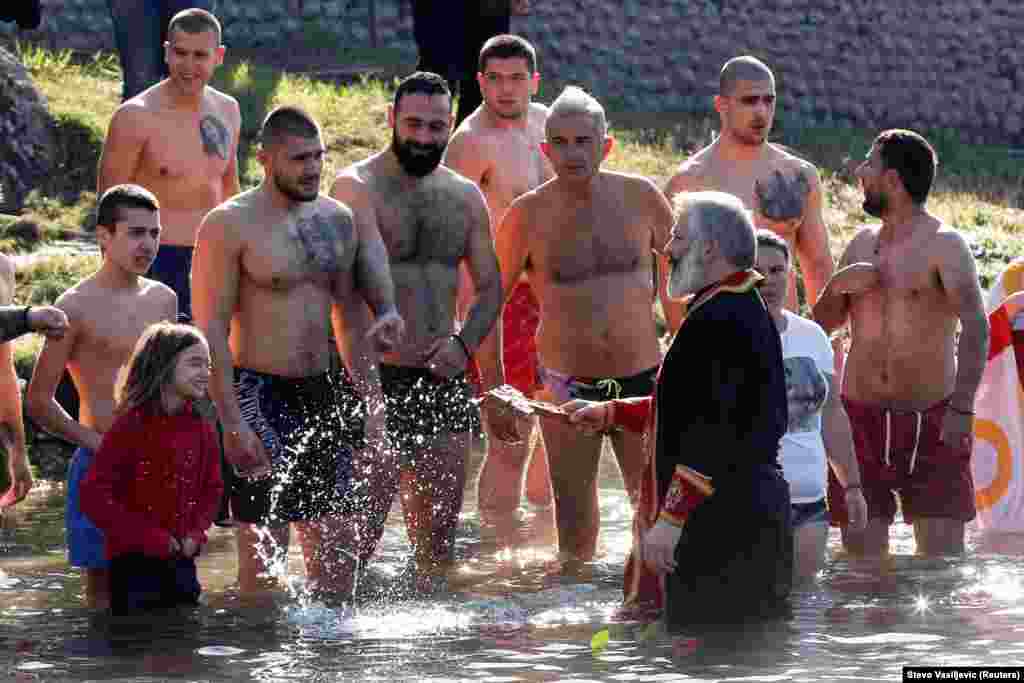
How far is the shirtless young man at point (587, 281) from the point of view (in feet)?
30.1

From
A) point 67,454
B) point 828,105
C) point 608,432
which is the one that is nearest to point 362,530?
point 608,432

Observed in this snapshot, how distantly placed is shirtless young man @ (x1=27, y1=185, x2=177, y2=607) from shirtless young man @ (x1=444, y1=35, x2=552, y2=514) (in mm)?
2408

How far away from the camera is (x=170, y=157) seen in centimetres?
1046

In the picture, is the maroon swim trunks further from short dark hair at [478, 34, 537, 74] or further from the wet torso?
short dark hair at [478, 34, 537, 74]

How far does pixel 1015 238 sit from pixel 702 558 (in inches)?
485

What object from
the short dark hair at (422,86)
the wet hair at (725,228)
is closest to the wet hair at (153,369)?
the short dark hair at (422,86)

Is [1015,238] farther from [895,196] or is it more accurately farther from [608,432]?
[608,432]

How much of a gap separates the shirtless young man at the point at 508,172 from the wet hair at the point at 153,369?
298 cm

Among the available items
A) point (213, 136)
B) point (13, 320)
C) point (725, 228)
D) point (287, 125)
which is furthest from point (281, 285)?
point (213, 136)

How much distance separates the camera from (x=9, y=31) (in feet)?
68.5

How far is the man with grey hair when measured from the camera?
699cm

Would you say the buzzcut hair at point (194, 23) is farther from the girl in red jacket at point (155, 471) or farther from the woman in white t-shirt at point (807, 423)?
the woman in white t-shirt at point (807, 423)

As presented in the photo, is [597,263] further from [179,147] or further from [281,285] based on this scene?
[179,147]

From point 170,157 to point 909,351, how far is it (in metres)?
3.61
